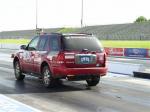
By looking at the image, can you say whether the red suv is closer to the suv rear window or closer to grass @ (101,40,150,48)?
the suv rear window

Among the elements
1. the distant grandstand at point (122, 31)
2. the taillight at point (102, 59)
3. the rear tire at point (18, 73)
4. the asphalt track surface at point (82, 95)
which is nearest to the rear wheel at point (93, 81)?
the asphalt track surface at point (82, 95)

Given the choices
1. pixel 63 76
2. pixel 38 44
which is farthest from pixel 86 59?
pixel 38 44

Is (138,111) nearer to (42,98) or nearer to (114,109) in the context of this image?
(114,109)

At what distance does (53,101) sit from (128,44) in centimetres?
3402

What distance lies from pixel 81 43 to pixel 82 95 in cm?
211

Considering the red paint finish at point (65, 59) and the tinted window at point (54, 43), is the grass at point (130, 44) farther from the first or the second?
the tinted window at point (54, 43)

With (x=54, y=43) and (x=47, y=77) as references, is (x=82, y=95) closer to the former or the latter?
(x=47, y=77)

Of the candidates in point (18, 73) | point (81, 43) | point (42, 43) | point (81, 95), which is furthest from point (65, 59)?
point (18, 73)

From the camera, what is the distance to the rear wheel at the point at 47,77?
43.6 feet

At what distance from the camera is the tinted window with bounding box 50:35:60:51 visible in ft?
43.7

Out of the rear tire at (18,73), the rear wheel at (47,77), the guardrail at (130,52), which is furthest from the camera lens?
the guardrail at (130,52)

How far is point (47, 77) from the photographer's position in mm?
13469

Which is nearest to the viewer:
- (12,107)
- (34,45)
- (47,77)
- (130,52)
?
(12,107)

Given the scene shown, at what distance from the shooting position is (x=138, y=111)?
923cm
